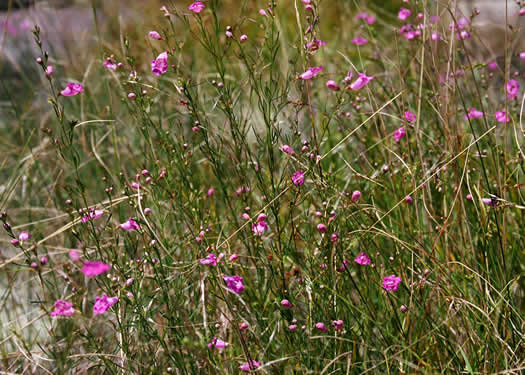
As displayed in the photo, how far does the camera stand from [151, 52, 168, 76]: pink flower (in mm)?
1479

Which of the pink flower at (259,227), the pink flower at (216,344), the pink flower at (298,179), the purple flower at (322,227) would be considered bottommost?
the pink flower at (216,344)

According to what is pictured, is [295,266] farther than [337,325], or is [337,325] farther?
[295,266]

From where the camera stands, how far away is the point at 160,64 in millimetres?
1525

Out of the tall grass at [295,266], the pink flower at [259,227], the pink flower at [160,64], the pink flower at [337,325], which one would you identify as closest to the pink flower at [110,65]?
the tall grass at [295,266]

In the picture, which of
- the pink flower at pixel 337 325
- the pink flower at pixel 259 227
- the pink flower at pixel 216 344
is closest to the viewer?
the pink flower at pixel 216 344

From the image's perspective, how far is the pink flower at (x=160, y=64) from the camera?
148cm

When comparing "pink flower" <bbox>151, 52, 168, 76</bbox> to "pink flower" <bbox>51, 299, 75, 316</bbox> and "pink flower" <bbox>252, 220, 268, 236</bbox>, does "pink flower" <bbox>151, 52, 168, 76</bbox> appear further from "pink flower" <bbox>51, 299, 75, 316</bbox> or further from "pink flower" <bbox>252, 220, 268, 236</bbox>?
"pink flower" <bbox>51, 299, 75, 316</bbox>

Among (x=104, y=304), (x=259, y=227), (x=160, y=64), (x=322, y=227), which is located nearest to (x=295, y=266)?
(x=259, y=227)

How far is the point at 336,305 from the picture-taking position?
1.42 m

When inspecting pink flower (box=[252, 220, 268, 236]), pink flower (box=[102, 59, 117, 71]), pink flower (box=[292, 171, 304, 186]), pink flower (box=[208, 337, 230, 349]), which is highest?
pink flower (box=[102, 59, 117, 71])

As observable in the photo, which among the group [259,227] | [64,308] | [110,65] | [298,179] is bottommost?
[64,308]

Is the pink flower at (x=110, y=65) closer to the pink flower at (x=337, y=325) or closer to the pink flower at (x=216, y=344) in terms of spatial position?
the pink flower at (x=216, y=344)

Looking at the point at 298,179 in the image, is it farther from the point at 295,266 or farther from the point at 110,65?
the point at 110,65

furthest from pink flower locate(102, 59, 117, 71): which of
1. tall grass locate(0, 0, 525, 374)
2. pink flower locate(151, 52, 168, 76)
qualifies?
pink flower locate(151, 52, 168, 76)
